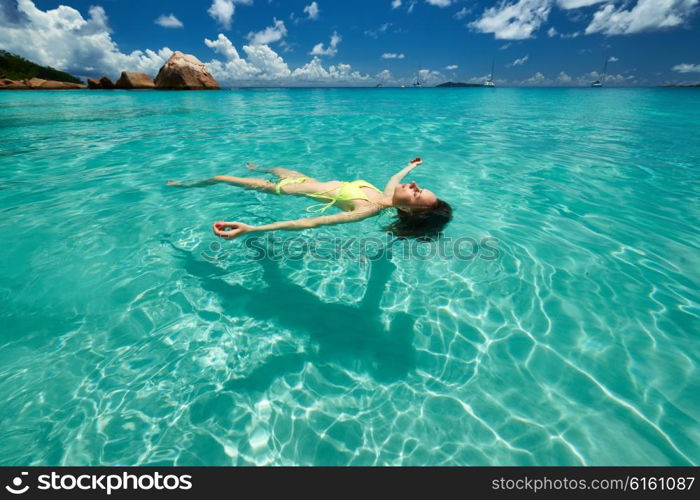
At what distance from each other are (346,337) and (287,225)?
4.28 feet

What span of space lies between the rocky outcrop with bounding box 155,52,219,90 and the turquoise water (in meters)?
60.2

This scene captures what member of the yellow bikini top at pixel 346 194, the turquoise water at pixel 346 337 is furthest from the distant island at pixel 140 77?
the yellow bikini top at pixel 346 194

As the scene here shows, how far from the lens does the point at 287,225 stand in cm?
338

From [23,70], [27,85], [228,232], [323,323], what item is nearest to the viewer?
[228,232]

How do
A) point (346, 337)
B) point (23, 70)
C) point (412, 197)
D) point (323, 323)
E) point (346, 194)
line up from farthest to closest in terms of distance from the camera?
point (23, 70), point (346, 194), point (412, 197), point (323, 323), point (346, 337)

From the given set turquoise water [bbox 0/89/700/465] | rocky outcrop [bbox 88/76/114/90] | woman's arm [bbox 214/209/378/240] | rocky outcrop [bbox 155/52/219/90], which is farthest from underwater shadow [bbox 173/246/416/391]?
rocky outcrop [bbox 88/76/114/90]

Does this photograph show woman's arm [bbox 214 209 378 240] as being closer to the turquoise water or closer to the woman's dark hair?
the woman's dark hair

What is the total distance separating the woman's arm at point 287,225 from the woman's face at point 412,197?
0.47m

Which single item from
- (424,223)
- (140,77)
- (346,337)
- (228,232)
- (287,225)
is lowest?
(346,337)

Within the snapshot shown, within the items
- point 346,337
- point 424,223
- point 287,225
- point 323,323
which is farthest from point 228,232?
point 424,223

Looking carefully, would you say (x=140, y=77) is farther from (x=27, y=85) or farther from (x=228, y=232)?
(x=228, y=232)

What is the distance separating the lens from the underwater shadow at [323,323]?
2816mm

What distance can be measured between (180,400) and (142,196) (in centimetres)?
515
